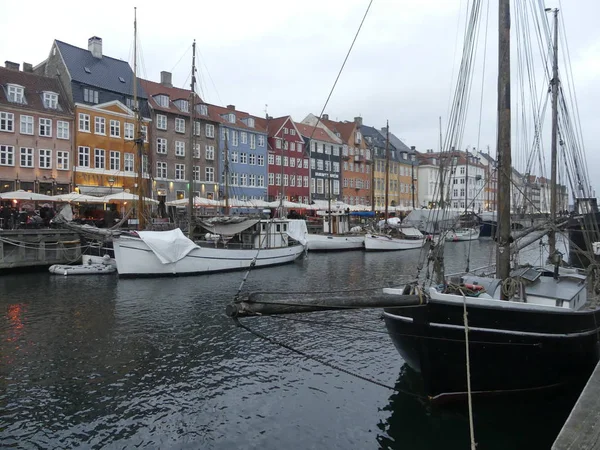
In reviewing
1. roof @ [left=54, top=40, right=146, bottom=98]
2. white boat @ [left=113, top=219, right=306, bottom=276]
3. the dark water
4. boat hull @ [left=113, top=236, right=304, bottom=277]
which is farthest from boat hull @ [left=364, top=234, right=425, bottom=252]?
the dark water

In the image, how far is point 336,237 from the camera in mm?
45844

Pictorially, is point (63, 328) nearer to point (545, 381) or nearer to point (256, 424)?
point (256, 424)

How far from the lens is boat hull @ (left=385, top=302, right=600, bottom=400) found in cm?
793

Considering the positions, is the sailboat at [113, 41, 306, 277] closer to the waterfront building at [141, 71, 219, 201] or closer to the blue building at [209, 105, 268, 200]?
the waterfront building at [141, 71, 219, 201]

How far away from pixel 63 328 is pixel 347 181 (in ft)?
210

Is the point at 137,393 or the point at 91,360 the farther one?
the point at 91,360

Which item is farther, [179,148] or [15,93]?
[179,148]

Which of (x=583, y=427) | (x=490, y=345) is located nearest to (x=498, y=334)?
(x=490, y=345)

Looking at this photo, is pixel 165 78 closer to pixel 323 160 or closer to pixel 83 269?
pixel 323 160

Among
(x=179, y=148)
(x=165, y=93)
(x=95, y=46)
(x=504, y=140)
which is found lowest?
(x=504, y=140)

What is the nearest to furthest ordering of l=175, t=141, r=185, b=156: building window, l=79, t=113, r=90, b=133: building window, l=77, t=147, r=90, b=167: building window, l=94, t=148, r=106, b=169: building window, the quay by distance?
the quay, l=77, t=147, r=90, b=167: building window, l=79, t=113, r=90, b=133: building window, l=94, t=148, r=106, b=169: building window, l=175, t=141, r=185, b=156: building window

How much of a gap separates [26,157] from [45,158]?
1519 millimetres

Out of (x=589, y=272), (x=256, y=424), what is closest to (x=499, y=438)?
(x=256, y=424)

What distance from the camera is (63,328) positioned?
15547 mm
